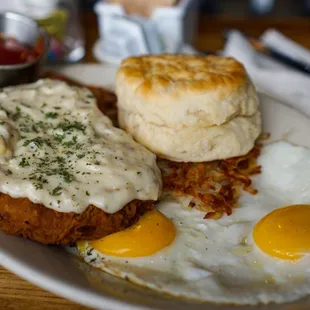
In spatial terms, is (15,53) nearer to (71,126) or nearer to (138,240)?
(71,126)

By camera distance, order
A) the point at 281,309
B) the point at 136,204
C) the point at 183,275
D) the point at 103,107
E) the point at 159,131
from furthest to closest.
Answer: the point at 103,107 < the point at 159,131 < the point at 136,204 < the point at 183,275 < the point at 281,309

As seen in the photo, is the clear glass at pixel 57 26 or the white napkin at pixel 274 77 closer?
the white napkin at pixel 274 77

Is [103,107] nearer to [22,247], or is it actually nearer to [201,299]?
[22,247]

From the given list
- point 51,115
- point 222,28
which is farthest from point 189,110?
point 222,28

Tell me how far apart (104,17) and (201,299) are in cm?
285

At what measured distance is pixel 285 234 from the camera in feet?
7.14

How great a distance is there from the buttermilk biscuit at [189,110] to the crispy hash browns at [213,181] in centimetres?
5

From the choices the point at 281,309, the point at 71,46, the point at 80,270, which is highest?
the point at 281,309

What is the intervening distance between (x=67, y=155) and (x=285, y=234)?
1029 millimetres

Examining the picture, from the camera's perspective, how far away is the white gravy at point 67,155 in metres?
2.12

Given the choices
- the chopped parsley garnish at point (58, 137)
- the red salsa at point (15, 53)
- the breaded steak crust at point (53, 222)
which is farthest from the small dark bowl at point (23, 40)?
the breaded steak crust at point (53, 222)

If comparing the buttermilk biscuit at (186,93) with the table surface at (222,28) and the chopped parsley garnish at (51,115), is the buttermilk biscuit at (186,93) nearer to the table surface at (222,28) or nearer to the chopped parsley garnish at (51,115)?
the chopped parsley garnish at (51,115)

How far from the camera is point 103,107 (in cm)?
309

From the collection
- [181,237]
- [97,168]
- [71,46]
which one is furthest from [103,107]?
[71,46]
